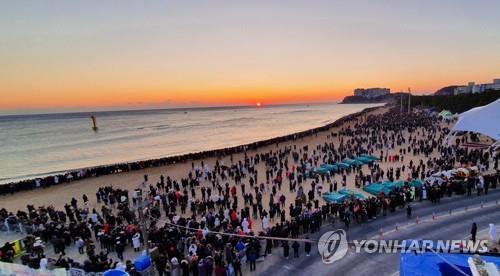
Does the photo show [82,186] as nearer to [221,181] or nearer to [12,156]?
[221,181]

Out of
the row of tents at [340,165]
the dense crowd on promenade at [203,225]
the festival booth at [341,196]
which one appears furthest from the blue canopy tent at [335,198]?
the row of tents at [340,165]

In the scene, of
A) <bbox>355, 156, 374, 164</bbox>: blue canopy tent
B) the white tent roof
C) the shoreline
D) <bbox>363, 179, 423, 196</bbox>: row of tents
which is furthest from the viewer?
<bbox>355, 156, 374, 164</bbox>: blue canopy tent

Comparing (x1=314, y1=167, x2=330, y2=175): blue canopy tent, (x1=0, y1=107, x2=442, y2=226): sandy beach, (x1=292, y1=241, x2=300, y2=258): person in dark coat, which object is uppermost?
(x1=314, y1=167, x2=330, y2=175): blue canopy tent

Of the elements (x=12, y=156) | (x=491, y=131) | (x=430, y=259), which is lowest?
(x=12, y=156)

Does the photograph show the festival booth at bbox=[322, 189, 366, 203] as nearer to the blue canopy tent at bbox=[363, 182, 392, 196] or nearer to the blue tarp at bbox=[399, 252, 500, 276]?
the blue canopy tent at bbox=[363, 182, 392, 196]

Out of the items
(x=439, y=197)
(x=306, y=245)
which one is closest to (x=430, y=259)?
(x=306, y=245)

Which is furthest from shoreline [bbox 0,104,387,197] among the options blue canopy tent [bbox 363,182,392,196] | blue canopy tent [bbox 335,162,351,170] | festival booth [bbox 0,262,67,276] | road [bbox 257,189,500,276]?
road [bbox 257,189,500,276]

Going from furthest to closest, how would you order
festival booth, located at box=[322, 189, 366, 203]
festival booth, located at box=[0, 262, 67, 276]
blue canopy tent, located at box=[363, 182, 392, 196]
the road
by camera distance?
1. blue canopy tent, located at box=[363, 182, 392, 196]
2. festival booth, located at box=[322, 189, 366, 203]
3. the road
4. festival booth, located at box=[0, 262, 67, 276]

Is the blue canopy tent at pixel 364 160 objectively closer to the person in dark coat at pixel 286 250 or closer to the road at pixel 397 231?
the road at pixel 397 231
